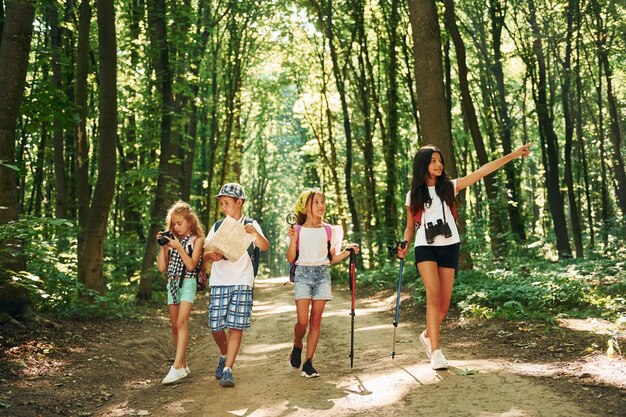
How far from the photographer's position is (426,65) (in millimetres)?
12219

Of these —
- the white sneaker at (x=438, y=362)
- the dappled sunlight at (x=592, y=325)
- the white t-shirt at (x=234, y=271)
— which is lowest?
the white sneaker at (x=438, y=362)

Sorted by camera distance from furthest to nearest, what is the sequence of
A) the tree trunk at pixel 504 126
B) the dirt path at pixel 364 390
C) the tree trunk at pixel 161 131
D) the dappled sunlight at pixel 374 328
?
1. the tree trunk at pixel 504 126
2. the tree trunk at pixel 161 131
3. the dappled sunlight at pixel 374 328
4. the dirt path at pixel 364 390

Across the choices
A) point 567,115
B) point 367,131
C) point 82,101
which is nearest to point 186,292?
point 82,101

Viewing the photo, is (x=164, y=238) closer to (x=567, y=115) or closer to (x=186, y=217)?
(x=186, y=217)

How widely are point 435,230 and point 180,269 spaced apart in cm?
306

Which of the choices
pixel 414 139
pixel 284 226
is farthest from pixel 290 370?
pixel 284 226

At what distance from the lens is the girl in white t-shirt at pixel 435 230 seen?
695cm

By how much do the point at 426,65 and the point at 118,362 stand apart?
7851 mm

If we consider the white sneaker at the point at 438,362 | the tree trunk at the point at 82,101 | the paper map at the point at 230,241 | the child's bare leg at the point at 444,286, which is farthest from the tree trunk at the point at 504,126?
the paper map at the point at 230,241

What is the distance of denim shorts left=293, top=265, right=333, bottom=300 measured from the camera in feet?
24.2

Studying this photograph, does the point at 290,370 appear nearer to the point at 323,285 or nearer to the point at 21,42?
the point at 323,285

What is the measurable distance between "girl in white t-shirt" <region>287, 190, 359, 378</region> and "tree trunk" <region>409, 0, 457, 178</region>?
5.49 m

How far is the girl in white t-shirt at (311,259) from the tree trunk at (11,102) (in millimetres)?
4515

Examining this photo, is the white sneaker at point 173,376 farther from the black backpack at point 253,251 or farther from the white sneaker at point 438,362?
the white sneaker at point 438,362
